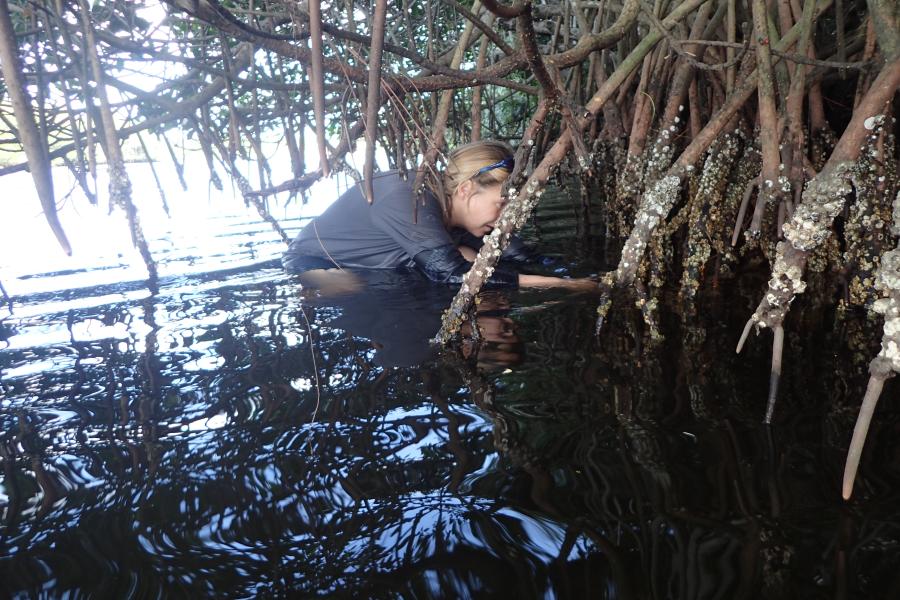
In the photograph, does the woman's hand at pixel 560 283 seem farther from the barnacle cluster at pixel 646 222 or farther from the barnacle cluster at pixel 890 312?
the barnacle cluster at pixel 890 312

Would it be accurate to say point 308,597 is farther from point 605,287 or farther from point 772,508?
point 605,287

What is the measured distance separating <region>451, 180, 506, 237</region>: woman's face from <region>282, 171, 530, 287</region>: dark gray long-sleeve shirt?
117 millimetres

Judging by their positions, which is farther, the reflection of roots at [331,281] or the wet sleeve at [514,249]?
the wet sleeve at [514,249]

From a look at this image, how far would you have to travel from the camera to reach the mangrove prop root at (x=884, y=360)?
3.47ft

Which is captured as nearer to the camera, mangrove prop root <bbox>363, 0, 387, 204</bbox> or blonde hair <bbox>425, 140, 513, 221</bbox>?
mangrove prop root <bbox>363, 0, 387, 204</bbox>

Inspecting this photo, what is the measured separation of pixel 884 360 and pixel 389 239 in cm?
254

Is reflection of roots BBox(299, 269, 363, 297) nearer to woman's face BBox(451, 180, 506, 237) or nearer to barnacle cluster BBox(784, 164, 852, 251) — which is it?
woman's face BBox(451, 180, 506, 237)

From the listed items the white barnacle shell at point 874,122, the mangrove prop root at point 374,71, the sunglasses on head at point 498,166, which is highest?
the mangrove prop root at point 374,71

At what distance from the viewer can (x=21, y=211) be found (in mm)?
6902

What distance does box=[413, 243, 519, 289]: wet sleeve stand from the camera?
118 inches

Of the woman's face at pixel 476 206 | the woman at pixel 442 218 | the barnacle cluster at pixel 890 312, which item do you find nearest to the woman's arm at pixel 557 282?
the woman at pixel 442 218

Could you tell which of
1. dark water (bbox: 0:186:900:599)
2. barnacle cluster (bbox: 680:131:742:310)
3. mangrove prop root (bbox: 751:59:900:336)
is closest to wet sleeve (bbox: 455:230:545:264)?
barnacle cluster (bbox: 680:131:742:310)

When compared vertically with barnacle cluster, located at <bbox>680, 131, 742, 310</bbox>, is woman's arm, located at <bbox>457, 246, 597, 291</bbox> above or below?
below

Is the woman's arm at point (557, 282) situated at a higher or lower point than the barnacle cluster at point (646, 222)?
lower
